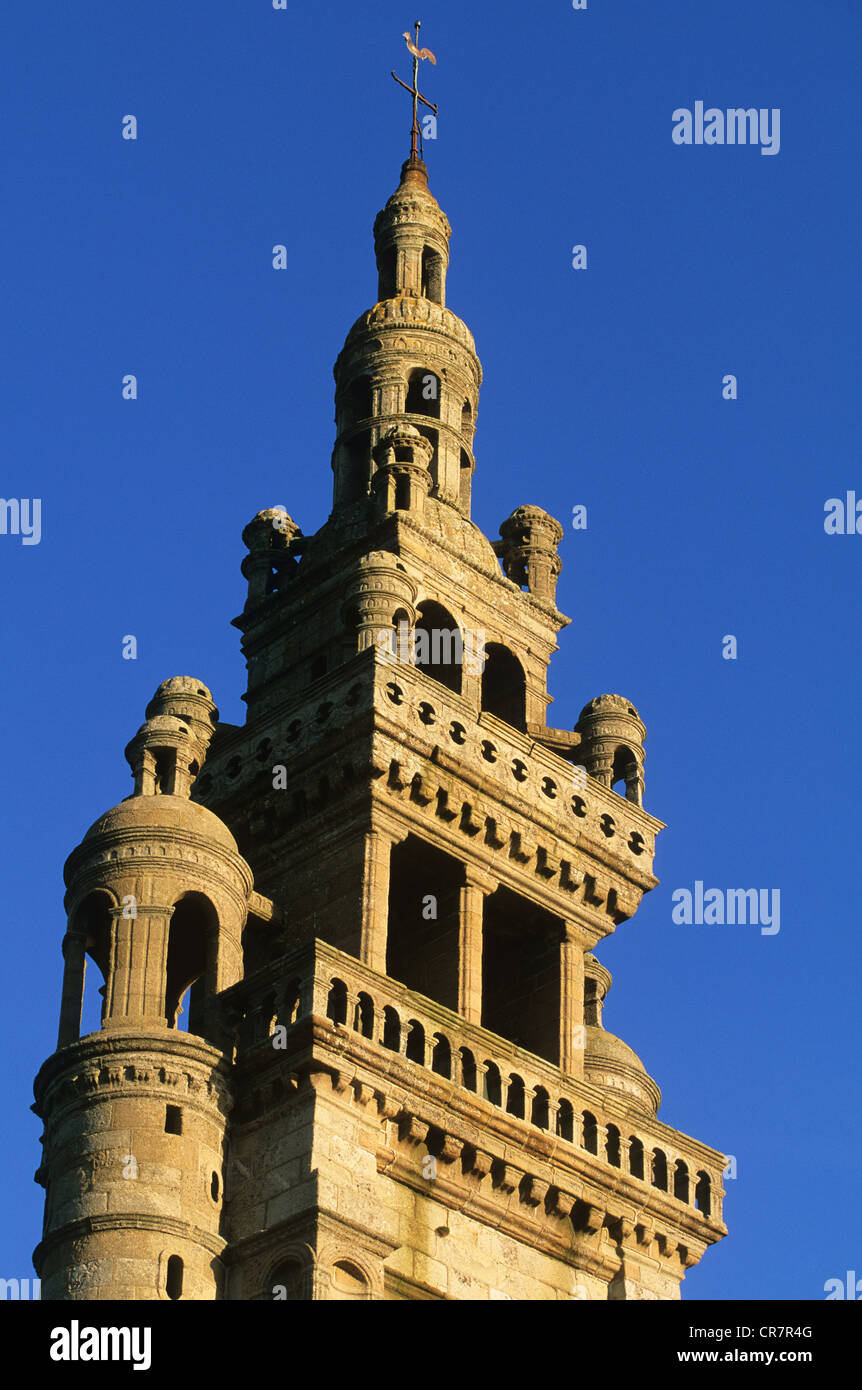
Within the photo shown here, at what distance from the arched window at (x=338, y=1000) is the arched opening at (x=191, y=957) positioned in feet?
7.00

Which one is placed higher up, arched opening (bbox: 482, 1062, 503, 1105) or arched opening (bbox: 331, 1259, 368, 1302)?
arched opening (bbox: 482, 1062, 503, 1105)

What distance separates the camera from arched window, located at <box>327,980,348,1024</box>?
4456cm

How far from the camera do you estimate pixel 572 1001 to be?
167 feet

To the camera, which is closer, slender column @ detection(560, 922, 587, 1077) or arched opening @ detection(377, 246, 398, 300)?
slender column @ detection(560, 922, 587, 1077)

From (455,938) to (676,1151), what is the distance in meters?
4.97

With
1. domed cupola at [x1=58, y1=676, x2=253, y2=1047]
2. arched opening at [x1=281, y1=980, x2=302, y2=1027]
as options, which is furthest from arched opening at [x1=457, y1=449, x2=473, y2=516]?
arched opening at [x1=281, y1=980, x2=302, y2=1027]

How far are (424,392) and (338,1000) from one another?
53.5 ft

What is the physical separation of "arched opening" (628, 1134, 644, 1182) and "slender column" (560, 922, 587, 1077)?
1478 millimetres

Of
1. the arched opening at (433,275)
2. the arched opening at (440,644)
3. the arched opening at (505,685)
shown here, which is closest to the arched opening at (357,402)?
the arched opening at (433,275)

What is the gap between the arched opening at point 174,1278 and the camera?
41.7 meters

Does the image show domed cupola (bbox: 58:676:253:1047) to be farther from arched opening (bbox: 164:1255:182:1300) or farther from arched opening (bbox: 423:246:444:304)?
arched opening (bbox: 423:246:444:304)

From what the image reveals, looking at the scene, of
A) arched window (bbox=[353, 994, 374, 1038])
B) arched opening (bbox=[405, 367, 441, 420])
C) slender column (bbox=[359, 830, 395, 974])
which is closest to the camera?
Answer: arched window (bbox=[353, 994, 374, 1038])

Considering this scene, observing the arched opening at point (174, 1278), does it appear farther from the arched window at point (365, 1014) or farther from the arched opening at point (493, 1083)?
the arched opening at point (493, 1083)

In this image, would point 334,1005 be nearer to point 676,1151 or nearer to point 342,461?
point 676,1151
